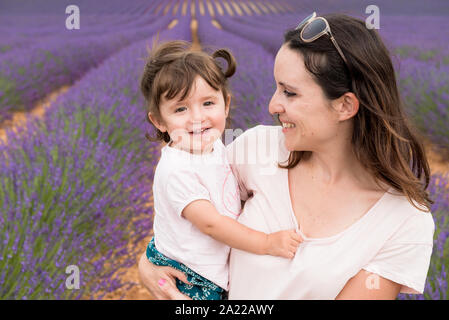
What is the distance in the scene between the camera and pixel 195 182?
1439mm

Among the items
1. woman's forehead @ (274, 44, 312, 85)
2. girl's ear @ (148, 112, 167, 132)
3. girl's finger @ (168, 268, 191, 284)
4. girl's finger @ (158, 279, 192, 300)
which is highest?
woman's forehead @ (274, 44, 312, 85)

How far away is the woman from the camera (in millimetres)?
1356

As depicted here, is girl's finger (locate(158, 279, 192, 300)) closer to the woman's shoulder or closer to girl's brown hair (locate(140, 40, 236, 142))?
girl's brown hair (locate(140, 40, 236, 142))

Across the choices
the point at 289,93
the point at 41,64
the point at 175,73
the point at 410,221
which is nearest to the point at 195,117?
the point at 175,73

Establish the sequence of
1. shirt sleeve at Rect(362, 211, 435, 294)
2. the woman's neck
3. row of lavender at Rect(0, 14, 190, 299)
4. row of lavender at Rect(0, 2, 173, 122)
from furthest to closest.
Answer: row of lavender at Rect(0, 2, 173, 122) → row of lavender at Rect(0, 14, 190, 299) → the woman's neck → shirt sleeve at Rect(362, 211, 435, 294)

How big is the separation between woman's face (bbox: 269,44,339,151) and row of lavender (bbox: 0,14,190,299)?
1.46 metres


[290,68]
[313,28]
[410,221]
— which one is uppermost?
[313,28]

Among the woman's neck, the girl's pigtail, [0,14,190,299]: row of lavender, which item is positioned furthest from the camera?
[0,14,190,299]: row of lavender

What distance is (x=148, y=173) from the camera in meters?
4.56

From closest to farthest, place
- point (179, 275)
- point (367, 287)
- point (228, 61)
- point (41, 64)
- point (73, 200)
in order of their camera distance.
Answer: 1. point (367, 287)
2. point (179, 275)
3. point (228, 61)
4. point (73, 200)
5. point (41, 64)

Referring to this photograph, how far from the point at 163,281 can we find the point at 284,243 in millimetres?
444

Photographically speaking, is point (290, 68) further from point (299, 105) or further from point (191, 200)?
point (191, 200)

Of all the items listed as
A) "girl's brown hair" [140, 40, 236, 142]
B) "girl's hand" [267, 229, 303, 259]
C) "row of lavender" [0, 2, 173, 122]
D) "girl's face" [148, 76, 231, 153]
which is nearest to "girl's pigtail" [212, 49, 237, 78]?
"girl's brown hair" [140, 40, 236, 142]
